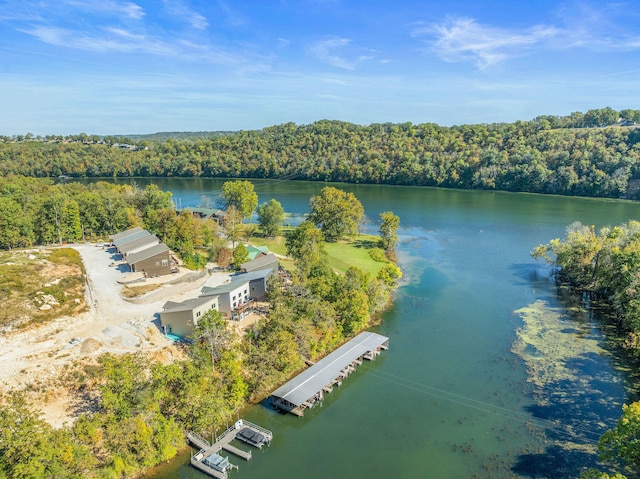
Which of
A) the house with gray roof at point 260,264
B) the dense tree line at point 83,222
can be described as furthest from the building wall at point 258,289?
the dense tree line at point 83,222

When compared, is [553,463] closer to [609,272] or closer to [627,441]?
[627,441]

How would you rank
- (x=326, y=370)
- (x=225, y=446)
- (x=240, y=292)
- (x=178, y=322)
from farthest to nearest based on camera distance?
(x=240, y=292), (x=178, y=322), (x=326, y=370), (x=225, y=446)

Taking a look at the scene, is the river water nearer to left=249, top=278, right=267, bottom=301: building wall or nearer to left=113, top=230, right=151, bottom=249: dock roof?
left=249, top=278, right=267, bottom=301: building wall

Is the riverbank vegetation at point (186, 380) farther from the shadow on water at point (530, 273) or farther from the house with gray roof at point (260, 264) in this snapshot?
the shadow on water at point (530, 273)

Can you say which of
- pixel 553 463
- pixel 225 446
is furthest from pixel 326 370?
pixel 553 463

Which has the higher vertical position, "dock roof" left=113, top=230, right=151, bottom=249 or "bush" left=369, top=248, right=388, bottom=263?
"dock roof" left=113, top=230, right=151, bottom=249

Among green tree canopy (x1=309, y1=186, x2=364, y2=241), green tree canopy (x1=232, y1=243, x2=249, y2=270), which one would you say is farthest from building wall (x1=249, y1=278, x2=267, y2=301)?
green tree canopy (x1=309, y1=186, x2=364, y2=241)
